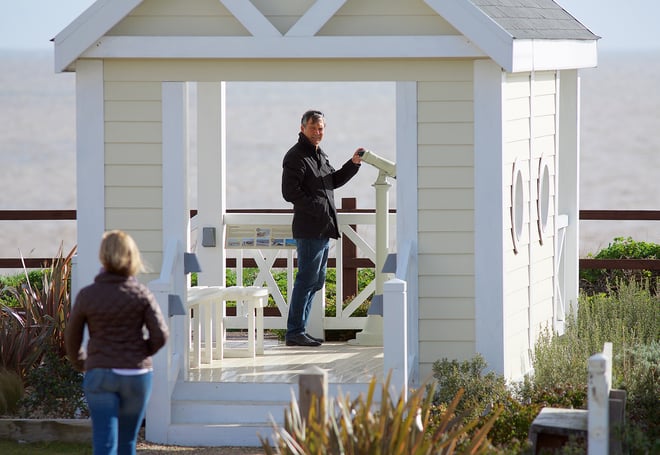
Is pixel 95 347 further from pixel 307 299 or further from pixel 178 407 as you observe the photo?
pixel 307 299

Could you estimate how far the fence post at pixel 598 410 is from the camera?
6648 mm

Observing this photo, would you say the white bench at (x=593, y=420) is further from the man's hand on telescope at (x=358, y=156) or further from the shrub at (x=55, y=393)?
the shrub at (x=55, y=393)

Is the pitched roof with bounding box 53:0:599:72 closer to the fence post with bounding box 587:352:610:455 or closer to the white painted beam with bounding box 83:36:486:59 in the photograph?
the white painted beam with bounding box 83:36:486:59

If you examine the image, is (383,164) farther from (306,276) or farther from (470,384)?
(470,384)

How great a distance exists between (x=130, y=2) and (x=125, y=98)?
0.70 metres

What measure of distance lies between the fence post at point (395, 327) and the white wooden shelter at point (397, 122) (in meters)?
0.44

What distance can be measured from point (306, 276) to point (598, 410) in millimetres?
4409

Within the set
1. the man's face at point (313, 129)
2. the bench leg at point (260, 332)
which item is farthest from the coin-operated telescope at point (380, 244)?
the bench leg at point (260, 332)

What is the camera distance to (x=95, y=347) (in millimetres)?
6555

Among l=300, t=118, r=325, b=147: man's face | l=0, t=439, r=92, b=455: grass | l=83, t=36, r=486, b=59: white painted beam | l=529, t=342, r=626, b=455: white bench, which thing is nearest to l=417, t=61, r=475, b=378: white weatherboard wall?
l=83, t=36, r=486, b=59: white painted beam

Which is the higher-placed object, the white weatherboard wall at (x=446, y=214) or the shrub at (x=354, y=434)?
the white weatherboard wall at (x=446, y=214)

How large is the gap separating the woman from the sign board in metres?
4.90

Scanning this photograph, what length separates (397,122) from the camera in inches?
352

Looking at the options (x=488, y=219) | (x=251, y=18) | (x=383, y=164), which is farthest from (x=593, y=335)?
(x=251, y=18)
